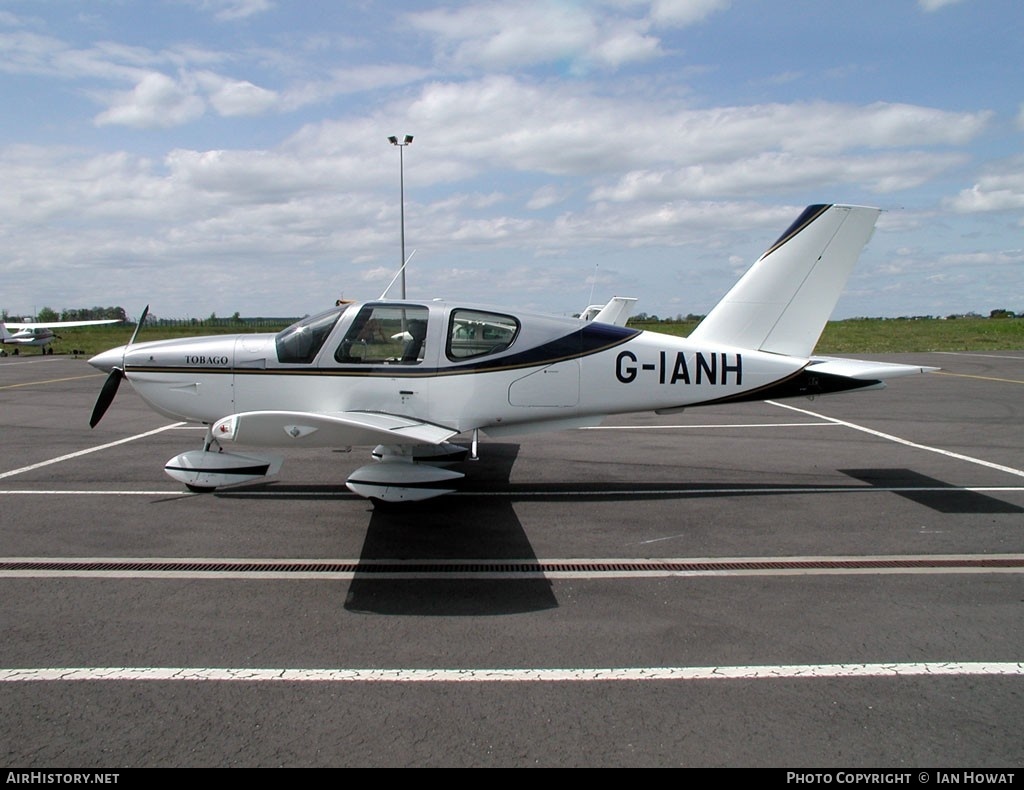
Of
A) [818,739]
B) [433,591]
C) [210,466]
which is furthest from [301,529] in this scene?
[818,739]

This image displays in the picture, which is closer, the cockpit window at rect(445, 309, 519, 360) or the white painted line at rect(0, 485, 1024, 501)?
the cockpit window at rect(445, 309, 519, 360)

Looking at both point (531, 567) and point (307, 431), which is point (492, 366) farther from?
point (531, 567)

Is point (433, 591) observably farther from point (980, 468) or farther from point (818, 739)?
point (980, 468)

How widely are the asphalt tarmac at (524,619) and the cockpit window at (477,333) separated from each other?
1590 mm

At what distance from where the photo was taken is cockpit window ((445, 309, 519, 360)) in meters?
7.08

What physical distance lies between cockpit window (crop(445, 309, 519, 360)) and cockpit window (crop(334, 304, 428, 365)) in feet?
1.01

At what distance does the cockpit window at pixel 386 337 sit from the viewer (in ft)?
22.8

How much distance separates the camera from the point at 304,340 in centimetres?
696

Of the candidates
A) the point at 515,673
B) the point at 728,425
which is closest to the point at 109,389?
the point at 515,673

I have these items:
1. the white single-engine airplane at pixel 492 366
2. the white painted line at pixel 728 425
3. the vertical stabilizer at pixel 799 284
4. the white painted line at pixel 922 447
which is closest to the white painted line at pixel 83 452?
the white single-engine airplane at pixel 492 366

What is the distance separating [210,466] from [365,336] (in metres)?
1.96

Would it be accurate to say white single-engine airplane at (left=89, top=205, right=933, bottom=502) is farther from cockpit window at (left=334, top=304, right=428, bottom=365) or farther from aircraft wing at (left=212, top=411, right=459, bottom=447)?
aircraft wing at (left=212, top=411, right=459, bottom=447)

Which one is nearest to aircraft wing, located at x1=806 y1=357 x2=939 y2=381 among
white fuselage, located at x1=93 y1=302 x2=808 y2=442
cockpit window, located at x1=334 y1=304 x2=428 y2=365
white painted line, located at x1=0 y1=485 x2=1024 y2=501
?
white fuselage, located at x1=93 y1=302 x2=808 y2=442

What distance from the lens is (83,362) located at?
1088 inches
